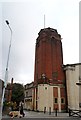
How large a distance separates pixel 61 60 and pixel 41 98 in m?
12.7

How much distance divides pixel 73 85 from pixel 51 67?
7559mm

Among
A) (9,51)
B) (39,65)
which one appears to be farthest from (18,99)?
(9,51)

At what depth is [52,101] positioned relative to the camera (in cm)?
5297

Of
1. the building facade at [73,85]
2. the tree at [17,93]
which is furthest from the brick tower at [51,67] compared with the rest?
the tree at [17,93]

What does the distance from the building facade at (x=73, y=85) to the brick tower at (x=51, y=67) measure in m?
1.58

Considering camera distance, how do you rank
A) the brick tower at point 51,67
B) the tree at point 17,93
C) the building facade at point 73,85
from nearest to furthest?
1. the brick tower at point 51,67
2. the building facade at point 73,85
3. the tree at point 17,93

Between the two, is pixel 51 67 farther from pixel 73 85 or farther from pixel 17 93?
pixel 17 93

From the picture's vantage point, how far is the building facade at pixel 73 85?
54.2 m

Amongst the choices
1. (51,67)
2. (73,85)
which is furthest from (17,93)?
(73,85)

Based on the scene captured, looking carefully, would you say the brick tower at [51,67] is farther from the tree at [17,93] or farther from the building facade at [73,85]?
the tree at [17,93]

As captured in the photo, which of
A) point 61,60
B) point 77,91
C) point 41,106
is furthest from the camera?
point 61,60

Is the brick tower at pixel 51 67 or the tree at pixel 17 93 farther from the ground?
the brick tower at pixel 51 67

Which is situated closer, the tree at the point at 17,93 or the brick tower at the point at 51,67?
the brick tower at the point at 51,67

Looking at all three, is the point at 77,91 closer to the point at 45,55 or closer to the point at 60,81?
the point at 60,81
